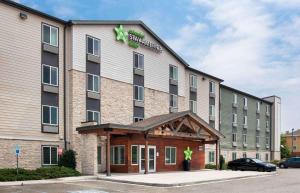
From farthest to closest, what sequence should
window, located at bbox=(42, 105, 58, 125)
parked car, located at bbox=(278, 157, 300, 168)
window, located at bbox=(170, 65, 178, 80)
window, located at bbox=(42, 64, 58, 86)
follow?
parked car, located at bbox=(278, 157, 300, 168) < window, located at bbox=(170, 65, 178, 80) < window, located at bbox=(42, 64, 58, 86) < window, located at bbox=(42, 105, 58, 125)

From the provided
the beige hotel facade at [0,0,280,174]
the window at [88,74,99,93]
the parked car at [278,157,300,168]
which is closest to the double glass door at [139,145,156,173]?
the beige hotel facade at [0,0,280,174]

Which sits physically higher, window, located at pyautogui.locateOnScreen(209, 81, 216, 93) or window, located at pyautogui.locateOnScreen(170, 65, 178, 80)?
window, located at pyautogui.locateOnScreen(170, 65, 178, 80)

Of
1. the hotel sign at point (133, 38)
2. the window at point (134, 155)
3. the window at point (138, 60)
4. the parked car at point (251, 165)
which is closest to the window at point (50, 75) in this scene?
the hotel sign at point (133, 38)

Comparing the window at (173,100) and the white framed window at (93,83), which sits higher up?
the white framed window at (93,83)

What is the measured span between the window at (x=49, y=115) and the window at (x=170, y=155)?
10295 millimetres

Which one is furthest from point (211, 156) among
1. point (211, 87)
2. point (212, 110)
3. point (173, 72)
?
point (173, 72)

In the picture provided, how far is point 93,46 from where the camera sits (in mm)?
32938

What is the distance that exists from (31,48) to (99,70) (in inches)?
241

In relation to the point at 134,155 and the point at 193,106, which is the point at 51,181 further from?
the point at 193,106

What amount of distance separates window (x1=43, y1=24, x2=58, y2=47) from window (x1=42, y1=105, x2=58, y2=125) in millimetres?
4417

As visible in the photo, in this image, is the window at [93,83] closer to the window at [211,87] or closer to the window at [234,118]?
the window at [211,87]

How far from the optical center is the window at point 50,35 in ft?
97.8

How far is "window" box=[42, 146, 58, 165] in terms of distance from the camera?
95.6ft

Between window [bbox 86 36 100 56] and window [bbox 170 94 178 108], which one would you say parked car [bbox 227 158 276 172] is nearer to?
window [bbox 170 94 178 108]
